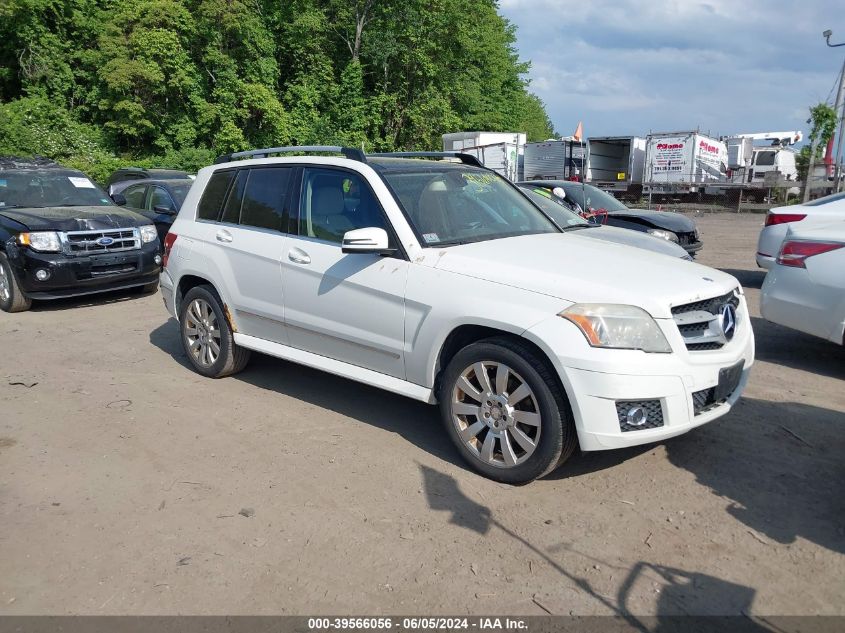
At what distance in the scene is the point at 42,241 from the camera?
27.0ft

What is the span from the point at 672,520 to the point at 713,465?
75 cm

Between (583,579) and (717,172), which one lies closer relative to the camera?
(583,579)

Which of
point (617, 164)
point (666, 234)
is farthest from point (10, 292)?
point (617, 164)

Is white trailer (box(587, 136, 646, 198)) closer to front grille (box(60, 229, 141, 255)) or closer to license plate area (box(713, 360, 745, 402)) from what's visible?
front grille (box(60, 229, 141, 255))

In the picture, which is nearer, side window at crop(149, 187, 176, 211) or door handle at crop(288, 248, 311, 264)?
door handle at crop(288, 248, 311, 264)

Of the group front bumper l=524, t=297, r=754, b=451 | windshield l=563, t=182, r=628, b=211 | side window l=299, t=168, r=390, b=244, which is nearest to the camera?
front bumper l=524, t=297, r=754, b=451

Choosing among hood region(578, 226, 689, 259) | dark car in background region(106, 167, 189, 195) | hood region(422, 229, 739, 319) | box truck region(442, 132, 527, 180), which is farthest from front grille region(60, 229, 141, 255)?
box truck region(442, 132, 527, 180)

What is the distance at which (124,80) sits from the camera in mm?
28188

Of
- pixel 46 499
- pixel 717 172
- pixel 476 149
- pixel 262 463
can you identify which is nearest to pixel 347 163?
pixel 262 463

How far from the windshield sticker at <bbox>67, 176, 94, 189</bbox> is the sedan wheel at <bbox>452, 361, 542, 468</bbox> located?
8148mm

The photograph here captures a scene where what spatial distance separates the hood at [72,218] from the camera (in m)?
8.37

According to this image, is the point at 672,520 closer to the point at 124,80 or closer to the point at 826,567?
the point at 826,567

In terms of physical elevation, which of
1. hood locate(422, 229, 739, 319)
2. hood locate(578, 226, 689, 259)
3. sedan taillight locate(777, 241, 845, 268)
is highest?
hood locate(422, 229, 739, 319)

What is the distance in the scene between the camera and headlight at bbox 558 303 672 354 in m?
3.45
